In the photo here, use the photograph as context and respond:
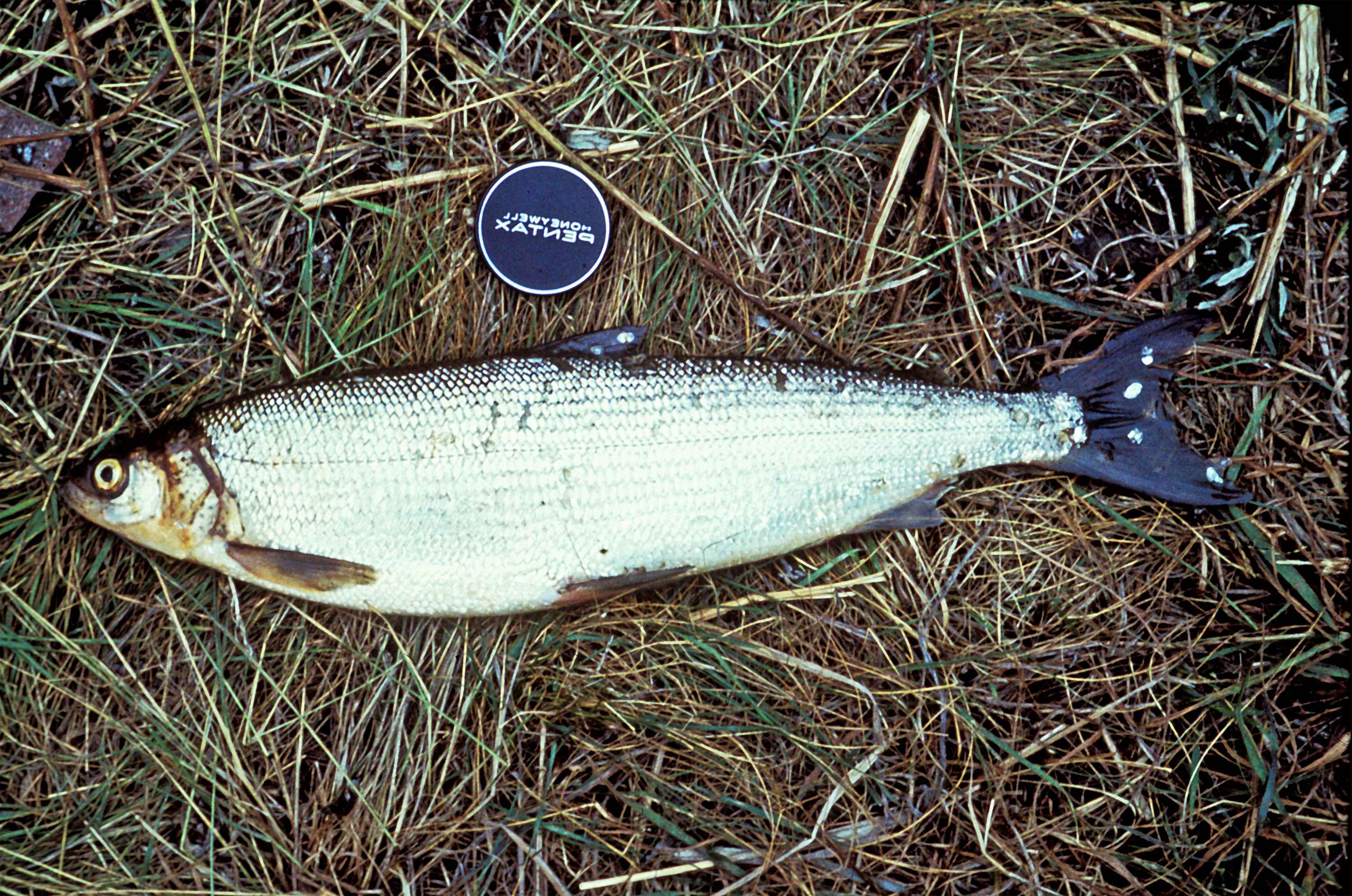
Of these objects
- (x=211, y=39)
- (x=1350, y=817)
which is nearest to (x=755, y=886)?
(x=1350, y=817)

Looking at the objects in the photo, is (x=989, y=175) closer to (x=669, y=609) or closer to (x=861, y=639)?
(x=861, y=639)

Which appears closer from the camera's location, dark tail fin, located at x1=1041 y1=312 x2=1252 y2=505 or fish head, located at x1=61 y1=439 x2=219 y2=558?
fish head, located at x1=61 y1=439 x2=219 y2=558

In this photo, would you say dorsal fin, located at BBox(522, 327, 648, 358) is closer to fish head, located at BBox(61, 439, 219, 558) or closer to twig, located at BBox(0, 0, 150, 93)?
fish head, located at BBox(61, 439, 219, 558)

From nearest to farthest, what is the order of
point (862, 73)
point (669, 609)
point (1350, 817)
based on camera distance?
point (1350, 817) < point (669, 609) < point (862, 73)

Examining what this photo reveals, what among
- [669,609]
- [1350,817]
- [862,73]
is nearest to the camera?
[1350,817]

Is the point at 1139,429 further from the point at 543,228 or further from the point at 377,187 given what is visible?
the point at 377,187

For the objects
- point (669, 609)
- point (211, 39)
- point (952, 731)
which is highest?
point (211, 39)

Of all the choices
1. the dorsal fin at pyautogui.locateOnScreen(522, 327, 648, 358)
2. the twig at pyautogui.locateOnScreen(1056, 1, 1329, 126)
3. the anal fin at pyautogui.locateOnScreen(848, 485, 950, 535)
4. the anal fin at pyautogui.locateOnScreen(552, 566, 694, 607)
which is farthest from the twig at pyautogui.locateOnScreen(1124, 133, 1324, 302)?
the anal fin at pyautogui.locateOnScreen(552, 566, 694, 607)

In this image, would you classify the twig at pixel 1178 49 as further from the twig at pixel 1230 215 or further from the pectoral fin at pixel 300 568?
the pectoral fin at pixel 300 568
